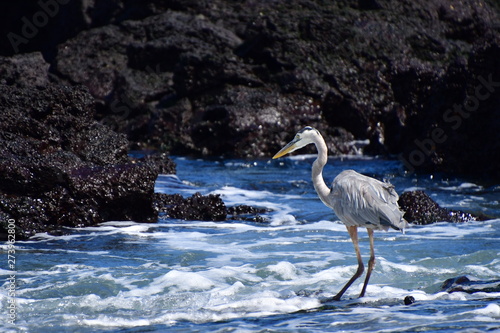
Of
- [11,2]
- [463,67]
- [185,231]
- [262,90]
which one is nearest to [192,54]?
[262,90]

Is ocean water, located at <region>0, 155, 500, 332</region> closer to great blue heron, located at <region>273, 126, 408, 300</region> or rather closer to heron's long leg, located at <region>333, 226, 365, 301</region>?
heron's long leg, located at <region>333, 226, 365, 301</region>

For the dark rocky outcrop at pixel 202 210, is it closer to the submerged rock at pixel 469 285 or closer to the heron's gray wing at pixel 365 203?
the heron's gray wing at pixel 365 203

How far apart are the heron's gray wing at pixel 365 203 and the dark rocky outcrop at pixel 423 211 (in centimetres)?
342

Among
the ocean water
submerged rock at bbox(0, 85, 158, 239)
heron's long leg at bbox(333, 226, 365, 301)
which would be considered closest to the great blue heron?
heron's long leg at bbox(333, 226, 365, 301)

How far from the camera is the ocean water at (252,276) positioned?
540 centimetres

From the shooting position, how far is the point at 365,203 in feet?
20.3

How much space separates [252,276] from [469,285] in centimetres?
197

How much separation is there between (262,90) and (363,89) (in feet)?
8.34

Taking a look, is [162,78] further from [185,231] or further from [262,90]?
[185,231]

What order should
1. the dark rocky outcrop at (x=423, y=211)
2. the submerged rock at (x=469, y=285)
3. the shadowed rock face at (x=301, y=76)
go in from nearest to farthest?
the submerged rock at (x=469, y=285) → the dark rocky outcrop at (x=423, y=211) → the shadowed rock face at (x=301, y=76)

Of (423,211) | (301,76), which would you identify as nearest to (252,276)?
(423,211)

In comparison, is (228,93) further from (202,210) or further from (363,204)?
(363,204)

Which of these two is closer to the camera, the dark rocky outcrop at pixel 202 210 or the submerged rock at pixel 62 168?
the submerged rock at pixel 62 168

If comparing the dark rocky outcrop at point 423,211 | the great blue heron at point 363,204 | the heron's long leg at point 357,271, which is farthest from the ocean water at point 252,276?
the great blue heron at point 363,204
